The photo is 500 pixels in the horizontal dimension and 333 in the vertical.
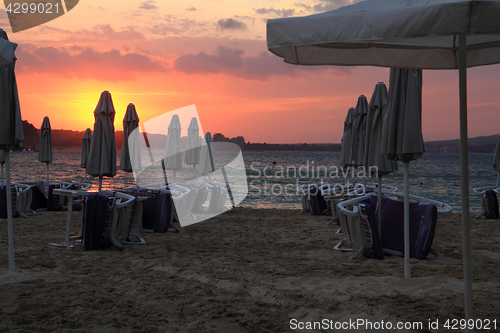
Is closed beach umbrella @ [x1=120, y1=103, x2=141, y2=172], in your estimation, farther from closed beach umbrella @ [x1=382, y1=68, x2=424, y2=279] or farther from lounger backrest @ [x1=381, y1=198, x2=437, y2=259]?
closed beach umbrella @ [x1=382, y1=68, x2=424, y2=279]

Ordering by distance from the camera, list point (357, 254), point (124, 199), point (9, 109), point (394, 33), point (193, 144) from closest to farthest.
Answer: point (394, 33), point (9, 109), point (357, 254), point (124, 199), point (193, 144)

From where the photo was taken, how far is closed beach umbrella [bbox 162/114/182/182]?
408 inches

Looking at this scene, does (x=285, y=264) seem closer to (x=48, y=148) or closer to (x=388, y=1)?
(x=388, y=1)

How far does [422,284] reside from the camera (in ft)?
13.6

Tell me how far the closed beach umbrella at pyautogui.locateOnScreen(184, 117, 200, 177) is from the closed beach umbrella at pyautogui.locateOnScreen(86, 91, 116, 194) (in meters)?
5.47

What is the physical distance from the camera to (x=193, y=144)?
12.2 metres

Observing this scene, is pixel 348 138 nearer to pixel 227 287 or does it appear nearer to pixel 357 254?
pixel 357 254

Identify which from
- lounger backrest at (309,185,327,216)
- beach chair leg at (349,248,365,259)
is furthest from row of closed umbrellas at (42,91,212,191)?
beach chair leg at (349,248,365,259)

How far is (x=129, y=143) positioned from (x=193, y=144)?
359 centimetres

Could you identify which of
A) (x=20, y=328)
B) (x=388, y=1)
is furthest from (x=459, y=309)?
(x=20, y=328)

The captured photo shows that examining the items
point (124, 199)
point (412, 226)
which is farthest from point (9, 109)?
point (412, 226)

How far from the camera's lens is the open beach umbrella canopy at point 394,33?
180 centimetres

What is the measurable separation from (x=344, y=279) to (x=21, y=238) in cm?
624

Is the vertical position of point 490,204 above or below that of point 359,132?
below
